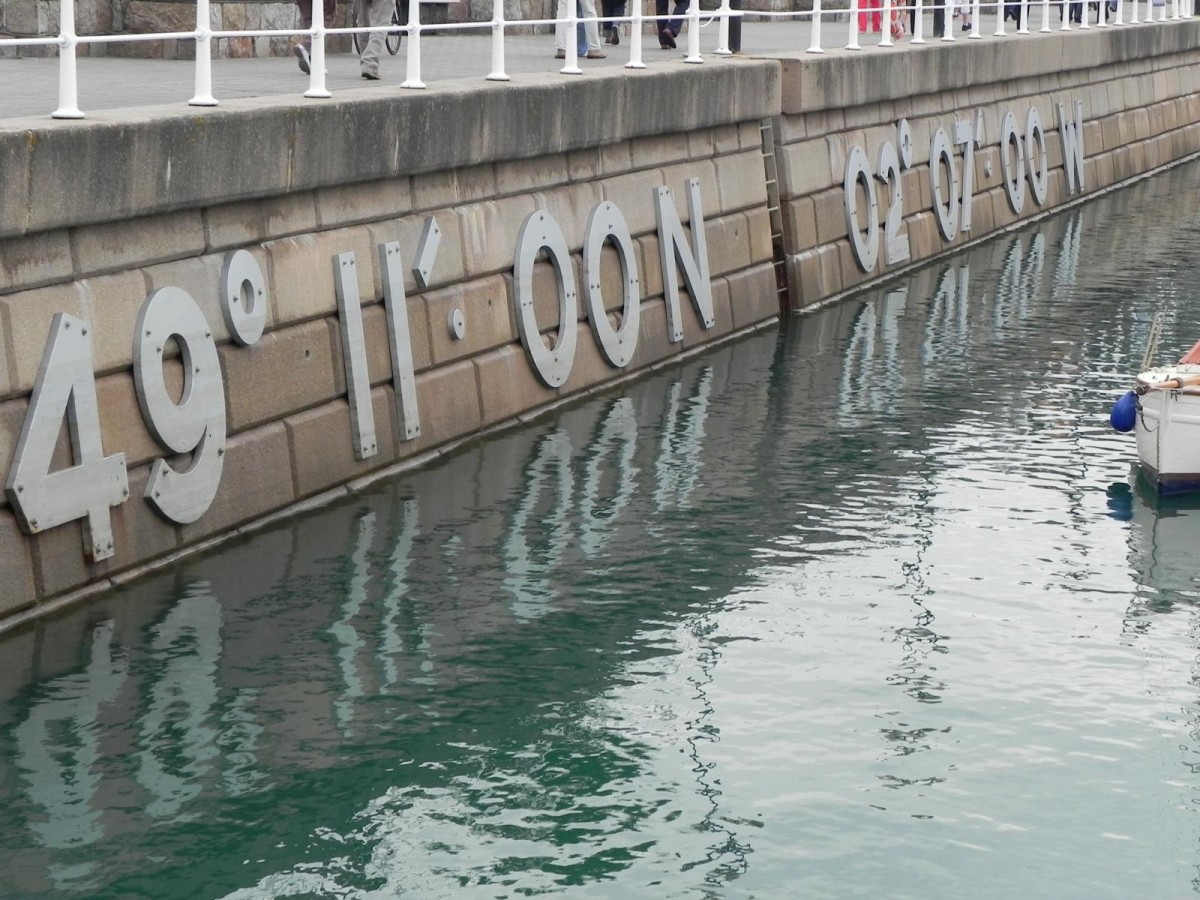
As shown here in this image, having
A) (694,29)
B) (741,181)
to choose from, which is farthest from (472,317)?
(741,181)

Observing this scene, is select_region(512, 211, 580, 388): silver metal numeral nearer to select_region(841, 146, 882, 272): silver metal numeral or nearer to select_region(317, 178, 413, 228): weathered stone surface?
select_region(317, 178, 413, 228): weathered stone surface

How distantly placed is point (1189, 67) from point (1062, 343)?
20.8 meters

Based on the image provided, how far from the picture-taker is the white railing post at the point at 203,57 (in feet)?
32.1

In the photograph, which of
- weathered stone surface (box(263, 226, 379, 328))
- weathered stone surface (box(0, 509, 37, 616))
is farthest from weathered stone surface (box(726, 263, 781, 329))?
weathered stone surface (box(0, 509, 37, 616))

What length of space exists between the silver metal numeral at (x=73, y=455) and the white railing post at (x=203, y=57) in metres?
1.53

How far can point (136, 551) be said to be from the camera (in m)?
9.79

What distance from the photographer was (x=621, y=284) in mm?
15180

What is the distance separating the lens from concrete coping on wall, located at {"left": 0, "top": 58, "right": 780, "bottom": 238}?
895cm

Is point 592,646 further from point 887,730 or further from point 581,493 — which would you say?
point 581,493

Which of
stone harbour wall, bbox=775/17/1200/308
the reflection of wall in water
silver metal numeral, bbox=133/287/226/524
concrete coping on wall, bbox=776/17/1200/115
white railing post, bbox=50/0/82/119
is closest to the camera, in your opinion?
the reflection of wall in water

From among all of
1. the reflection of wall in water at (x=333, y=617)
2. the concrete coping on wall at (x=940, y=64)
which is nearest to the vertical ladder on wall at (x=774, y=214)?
the concrete coping on wall at (x=940, y=64)

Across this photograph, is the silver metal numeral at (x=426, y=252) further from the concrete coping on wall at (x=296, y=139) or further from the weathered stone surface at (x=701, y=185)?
the weathered stone surface at (x=701, y=185)

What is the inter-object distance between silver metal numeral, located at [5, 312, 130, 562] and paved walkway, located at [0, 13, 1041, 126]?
1.01 meters

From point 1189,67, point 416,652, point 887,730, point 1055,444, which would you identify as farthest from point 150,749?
point 1189,67
